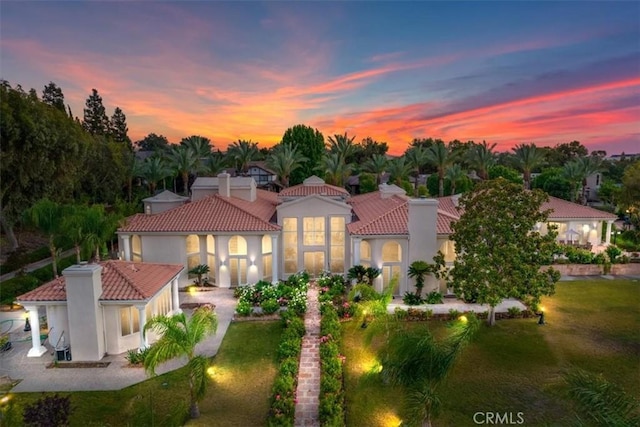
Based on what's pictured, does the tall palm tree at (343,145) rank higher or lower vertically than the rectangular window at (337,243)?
higher

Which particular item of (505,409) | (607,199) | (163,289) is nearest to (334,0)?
(163,289)

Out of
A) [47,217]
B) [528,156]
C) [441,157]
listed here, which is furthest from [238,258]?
[528,156]

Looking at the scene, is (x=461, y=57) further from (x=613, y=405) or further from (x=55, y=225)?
(x=55, y=225)

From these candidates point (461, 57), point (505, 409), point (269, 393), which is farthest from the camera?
point (461, 57)

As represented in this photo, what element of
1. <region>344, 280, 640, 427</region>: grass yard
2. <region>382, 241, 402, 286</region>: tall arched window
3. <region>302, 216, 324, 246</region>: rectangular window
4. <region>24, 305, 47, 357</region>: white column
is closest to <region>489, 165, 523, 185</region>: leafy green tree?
<region>344, 280, 640, 427</region>: grass yard

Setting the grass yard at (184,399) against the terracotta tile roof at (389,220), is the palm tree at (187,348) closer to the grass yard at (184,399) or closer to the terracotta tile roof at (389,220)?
the grass yard at (184,399)

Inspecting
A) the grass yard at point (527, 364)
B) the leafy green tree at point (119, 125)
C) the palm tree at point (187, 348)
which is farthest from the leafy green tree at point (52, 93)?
the grass yard at point (527, 364)

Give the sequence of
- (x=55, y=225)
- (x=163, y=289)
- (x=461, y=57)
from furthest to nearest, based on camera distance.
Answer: (x=461, y=57), (x=55, y=225), (x=163, y=289)
